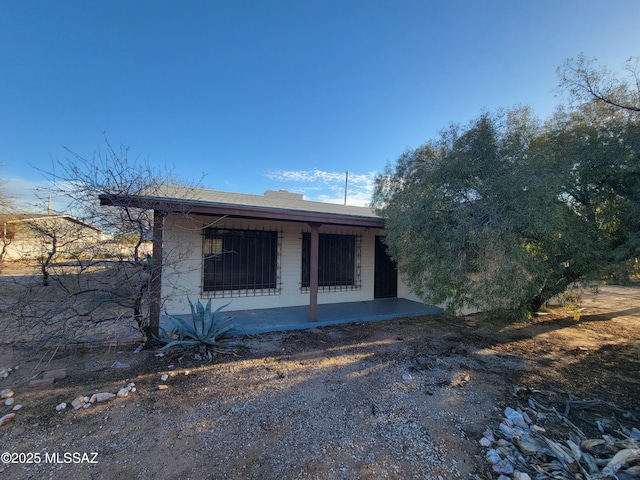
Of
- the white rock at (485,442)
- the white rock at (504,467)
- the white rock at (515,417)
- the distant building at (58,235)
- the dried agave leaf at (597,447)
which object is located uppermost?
the distant building at (58,235)

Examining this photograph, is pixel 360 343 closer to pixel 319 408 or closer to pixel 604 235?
pixel 319 408

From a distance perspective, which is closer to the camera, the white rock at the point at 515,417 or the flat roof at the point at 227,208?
the white rock at the point at 515,417

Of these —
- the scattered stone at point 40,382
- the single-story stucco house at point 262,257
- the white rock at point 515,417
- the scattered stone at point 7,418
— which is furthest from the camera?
the single-story stucco house at point 262,257

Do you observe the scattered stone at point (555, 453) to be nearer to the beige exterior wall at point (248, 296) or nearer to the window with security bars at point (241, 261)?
the beige exterior wall at point (248, 296)

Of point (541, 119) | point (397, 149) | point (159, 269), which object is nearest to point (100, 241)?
point (159, 269)

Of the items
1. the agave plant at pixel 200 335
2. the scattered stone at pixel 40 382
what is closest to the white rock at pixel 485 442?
the agave plant at pixel 200 335

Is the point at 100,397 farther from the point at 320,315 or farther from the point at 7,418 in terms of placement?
the point at 320,315

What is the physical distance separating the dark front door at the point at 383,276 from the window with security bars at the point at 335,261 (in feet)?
2.34

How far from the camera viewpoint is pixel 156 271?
409 centimetres

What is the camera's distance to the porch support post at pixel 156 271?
4.06 meters

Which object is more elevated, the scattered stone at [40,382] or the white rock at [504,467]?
the scattered stone at [40,382]

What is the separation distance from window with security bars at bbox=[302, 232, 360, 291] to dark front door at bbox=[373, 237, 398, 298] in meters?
0.71

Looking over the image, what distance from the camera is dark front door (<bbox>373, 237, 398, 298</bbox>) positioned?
8305mm

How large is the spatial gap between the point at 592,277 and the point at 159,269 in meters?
7.62
